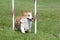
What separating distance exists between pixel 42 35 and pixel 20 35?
2.25 ft

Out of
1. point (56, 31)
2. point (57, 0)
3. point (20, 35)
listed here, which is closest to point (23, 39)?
point (20, 35)

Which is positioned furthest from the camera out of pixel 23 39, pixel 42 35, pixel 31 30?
pixel 31 30

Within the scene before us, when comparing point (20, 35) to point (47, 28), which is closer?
point (20, 35)

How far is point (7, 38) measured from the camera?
7.39 m

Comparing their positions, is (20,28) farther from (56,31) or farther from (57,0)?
(57,0)

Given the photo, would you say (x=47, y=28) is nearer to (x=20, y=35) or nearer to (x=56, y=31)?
(x=56, y=31)

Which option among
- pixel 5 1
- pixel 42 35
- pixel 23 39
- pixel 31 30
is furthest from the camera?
pixel 5 1

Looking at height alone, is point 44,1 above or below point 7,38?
above

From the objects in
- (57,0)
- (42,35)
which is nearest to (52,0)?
(57,0)

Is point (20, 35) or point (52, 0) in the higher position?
point (52, 0)

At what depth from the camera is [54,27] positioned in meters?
9.05

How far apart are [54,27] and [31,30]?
104cm

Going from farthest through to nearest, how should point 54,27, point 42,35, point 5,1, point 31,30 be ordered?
point 5,1, point 54,27, point 31,30, point 42,35

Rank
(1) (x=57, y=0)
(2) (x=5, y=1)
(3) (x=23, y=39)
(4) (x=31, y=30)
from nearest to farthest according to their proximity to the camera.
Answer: (3) (x=23, y=39) < (4) (x=31, y=30) < (2) (x=5, y=1) < (1) (x=57, y=0)
